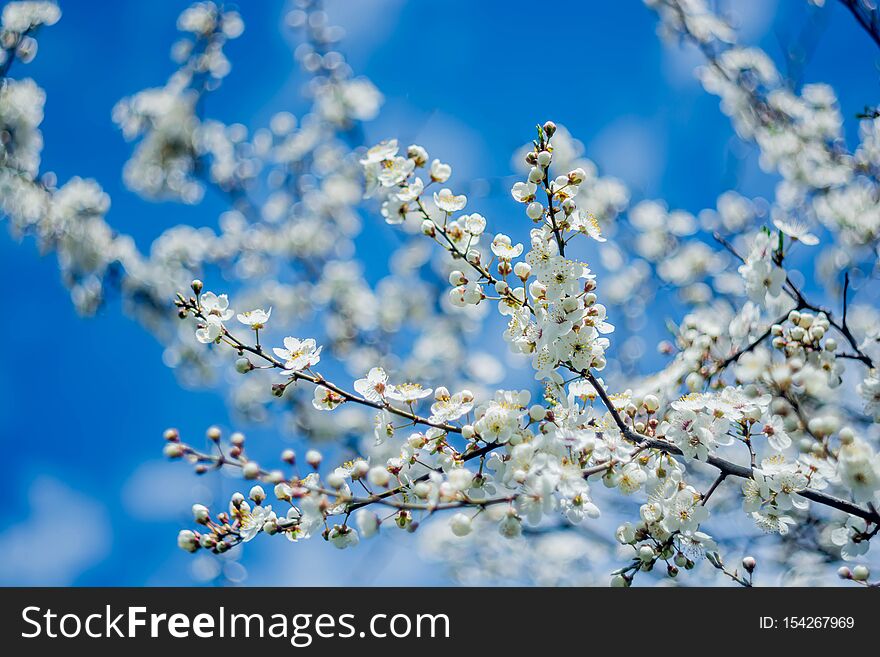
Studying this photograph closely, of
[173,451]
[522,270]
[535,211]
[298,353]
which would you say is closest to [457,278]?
[522,270]

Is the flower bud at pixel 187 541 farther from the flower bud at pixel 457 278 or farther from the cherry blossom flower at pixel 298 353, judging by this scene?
the flower bud at pixel 457 278

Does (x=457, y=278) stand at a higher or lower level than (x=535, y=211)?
lower

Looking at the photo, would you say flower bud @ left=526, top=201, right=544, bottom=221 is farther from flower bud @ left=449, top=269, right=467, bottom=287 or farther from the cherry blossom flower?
the cherry blossom flower

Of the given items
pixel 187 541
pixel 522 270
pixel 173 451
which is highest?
pixel 522 270

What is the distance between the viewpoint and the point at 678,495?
6.77ft

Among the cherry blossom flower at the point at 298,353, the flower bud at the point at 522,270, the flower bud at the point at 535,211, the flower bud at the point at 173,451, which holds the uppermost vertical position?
the flower bud at the point at 535,211

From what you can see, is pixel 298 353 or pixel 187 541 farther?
pixel 298 353

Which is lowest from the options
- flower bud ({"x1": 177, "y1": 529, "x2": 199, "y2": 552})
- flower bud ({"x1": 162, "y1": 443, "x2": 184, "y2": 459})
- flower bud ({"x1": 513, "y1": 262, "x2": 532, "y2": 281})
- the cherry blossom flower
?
flower bud ({"x1": 177, "y1": 529, "x2": 199, "y2": 552})

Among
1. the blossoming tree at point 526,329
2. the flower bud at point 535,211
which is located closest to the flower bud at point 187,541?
the blossoming tree at point 526,329

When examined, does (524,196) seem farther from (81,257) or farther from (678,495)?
(81,257)

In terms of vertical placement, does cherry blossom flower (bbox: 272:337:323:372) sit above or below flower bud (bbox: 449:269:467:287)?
below

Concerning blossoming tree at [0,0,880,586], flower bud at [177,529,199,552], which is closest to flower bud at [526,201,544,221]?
blossoming tree at [0,0,880,586]

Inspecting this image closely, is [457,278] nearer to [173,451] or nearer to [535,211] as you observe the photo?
[535,211]

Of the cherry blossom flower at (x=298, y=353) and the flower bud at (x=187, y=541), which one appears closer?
the flower bud at (x=187, y=541)
